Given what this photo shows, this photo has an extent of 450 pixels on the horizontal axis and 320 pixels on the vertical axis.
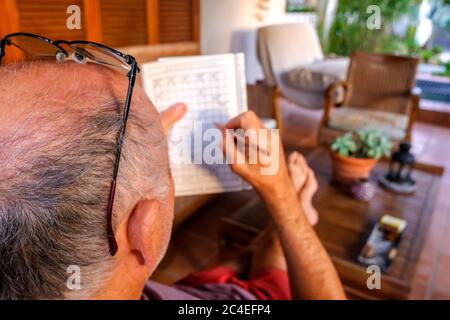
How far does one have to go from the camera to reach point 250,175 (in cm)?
70

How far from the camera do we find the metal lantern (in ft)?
5.69

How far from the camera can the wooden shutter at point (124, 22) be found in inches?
87.8

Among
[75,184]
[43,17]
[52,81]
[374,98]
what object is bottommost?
[374,98]

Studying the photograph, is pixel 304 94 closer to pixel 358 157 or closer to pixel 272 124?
pixel 272 124

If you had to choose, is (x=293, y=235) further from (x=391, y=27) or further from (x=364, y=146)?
(x=391, y=27)

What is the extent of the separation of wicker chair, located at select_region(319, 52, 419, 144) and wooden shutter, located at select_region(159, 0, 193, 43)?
1254 mm

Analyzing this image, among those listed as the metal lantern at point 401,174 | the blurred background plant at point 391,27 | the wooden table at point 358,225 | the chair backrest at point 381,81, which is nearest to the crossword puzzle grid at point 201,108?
the wooden table at point 358,225

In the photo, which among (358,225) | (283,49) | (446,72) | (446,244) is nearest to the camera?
(358,225)

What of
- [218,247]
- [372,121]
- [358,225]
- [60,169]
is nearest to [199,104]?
[60,169]

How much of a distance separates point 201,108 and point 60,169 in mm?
429

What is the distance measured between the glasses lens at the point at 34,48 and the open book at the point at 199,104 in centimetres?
22

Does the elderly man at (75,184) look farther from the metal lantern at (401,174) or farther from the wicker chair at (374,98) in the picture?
the wicker chair at (374,98)

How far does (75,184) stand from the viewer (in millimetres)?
420

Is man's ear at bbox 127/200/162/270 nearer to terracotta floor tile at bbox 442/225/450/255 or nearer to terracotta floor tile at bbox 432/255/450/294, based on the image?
terracotta floor tile at bbox 432/255/450/294
